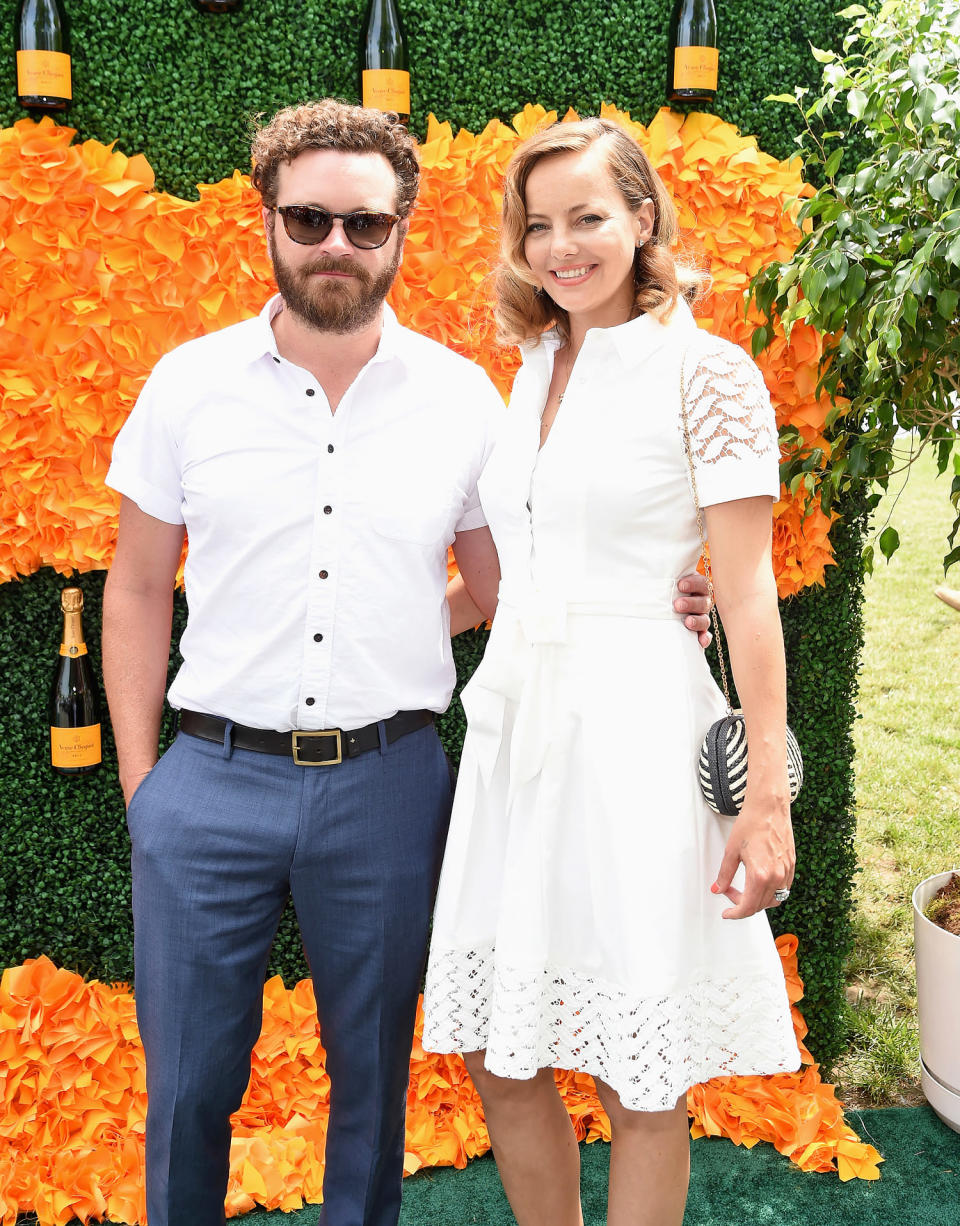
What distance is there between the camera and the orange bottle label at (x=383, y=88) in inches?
109

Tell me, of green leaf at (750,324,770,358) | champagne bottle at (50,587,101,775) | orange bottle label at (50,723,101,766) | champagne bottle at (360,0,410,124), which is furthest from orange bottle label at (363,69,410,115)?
orange bottle label at (50,723,101,766)

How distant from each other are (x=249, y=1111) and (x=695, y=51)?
3.07 m

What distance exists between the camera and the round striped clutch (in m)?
1.87

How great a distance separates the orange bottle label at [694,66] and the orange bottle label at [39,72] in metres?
1.52

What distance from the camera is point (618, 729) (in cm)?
194

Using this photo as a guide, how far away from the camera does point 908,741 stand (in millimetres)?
5918

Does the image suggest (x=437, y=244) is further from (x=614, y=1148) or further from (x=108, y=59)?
(x=614, y=1148)

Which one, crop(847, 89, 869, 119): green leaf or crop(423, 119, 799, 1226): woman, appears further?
crop(847, 89, 869, 119): green leaf

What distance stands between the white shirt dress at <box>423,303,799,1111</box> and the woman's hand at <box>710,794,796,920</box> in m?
0.09

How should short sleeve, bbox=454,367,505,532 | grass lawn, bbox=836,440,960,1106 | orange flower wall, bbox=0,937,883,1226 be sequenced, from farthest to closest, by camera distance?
grass lawn, bbox=836,440,960,1106, orange flower wall, bbox=0,937,883,1226, short sleeve, bbox=454,367,505,532

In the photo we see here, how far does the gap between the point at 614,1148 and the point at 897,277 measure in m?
1.81

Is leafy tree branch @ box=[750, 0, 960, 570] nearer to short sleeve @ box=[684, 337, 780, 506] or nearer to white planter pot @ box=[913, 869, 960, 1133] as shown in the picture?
short sleeve @ box=[684, 337, 780, 506]

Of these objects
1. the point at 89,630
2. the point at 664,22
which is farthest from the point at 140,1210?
the point at 664,22

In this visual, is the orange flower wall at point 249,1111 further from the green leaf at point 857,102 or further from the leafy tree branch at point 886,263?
the green leaf at point 857,102
